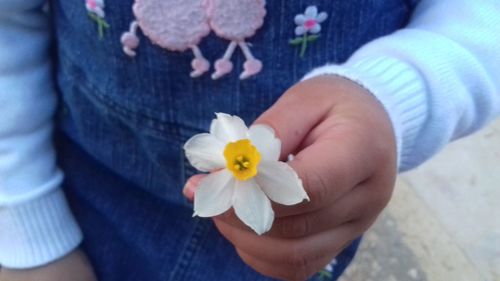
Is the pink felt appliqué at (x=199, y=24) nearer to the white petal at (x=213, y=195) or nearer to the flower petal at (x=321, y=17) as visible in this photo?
the flower petal at (x=321, y=17)

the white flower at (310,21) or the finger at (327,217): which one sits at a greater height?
the white flower at (310,21)

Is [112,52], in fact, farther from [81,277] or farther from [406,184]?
[406,184]

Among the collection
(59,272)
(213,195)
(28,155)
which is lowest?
(59,272)

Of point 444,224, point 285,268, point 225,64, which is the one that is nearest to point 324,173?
point 285,268

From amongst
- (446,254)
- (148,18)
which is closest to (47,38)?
(148,18)

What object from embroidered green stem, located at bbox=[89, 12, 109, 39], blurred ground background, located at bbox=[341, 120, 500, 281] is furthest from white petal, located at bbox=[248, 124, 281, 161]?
blurred ground background, located at bbox=[341, 120, 500, 281]

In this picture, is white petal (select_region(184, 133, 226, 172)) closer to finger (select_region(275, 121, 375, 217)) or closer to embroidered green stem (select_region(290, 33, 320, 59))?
finger (select_region(275, 121, 375, 217))

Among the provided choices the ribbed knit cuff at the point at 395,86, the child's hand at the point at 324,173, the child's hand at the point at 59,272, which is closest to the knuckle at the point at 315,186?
the child's hand at the point at 324,173

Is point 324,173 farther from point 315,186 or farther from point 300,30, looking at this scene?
point 300,30
